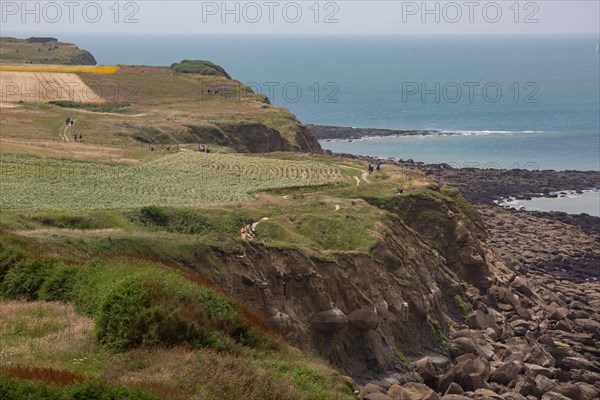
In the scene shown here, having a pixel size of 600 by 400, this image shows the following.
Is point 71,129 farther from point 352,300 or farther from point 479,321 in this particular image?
point 352,300

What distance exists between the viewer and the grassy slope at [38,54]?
14838cm

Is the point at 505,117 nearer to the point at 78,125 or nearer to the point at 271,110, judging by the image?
the point at 271,110

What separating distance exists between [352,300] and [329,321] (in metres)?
2.17

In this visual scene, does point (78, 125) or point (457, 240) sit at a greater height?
point (78, 125)

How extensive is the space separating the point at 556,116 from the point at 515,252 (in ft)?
374

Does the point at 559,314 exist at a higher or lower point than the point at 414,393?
lower

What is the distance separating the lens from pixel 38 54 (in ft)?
515

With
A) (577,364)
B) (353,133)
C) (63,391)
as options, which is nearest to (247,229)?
(577,364)

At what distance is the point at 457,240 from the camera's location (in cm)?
5553

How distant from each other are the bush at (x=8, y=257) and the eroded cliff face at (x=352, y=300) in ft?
29.1

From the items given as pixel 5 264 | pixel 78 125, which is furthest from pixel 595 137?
pixel 5 264

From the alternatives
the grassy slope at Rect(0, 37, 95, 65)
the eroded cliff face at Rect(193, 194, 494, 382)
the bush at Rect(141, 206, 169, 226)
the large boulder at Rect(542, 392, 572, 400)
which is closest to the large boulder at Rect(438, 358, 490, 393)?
the eroded cliff face at Rect(193, 194, 494, 382)

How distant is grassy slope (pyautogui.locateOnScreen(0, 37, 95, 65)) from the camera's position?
148m

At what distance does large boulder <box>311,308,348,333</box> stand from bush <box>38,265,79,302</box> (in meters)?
13.3
